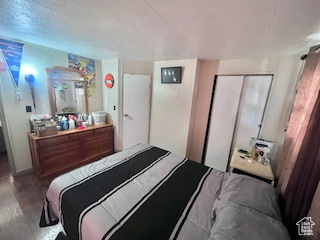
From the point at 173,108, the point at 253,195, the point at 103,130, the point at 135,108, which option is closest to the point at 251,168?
the point at 253,195

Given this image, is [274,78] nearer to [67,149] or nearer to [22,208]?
[67,149]

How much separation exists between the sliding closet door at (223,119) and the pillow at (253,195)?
140cm

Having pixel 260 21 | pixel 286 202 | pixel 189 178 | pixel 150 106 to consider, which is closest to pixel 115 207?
pixel 189 178

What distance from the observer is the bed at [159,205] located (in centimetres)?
86

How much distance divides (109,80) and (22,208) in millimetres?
2483

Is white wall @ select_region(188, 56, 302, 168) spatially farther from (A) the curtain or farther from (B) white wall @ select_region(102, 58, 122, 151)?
(B) white wall @ select_region(102, 58, 122, 151)

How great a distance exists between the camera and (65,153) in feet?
7.84

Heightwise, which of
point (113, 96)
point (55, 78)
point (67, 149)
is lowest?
point (67, 149)

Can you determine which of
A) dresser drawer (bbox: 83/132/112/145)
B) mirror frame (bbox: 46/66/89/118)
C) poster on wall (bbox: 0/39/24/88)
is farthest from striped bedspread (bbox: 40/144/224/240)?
poster on wall (bbox: 0/39/24/88)

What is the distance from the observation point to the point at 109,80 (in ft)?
10.0

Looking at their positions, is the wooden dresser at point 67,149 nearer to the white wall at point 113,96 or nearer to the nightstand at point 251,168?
the white wall at point 113,96

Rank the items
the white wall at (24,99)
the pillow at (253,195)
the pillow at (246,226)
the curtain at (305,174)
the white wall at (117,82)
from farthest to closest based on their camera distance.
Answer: the white wall at (117,82) < the white wall at (24,99) < the pillow at (253,195) < the curtain at (305,174) < the pillow at (246,226)

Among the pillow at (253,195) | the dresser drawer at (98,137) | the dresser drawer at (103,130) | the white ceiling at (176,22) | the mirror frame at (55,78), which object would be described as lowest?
the dresser drawer at (98,137)

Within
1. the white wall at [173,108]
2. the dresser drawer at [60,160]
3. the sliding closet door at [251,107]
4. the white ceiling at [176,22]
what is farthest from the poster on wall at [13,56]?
the sliding closet door at [251,107]
